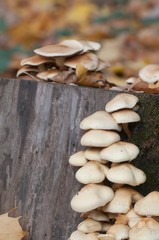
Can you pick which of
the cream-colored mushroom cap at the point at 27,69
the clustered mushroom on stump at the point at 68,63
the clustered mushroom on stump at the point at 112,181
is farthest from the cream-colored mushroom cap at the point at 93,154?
the cream-colored mushroom cap at the point at 27,69

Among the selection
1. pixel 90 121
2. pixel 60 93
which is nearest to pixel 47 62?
pixel 60 93

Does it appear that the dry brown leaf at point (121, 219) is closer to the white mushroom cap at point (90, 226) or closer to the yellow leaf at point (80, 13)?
the white mushroom cap at point (90, 226)

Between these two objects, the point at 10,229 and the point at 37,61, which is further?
the point at 37,61

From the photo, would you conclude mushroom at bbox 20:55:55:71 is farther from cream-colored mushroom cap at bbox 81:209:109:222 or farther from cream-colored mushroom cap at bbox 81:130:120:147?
cream-colored mushroom cap at bbox 81:209:109:222

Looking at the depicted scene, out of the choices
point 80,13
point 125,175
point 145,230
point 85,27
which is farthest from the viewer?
Result: point 80,13

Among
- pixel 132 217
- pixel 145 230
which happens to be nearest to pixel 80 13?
pixel 132 217

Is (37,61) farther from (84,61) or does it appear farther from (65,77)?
(84,61)
